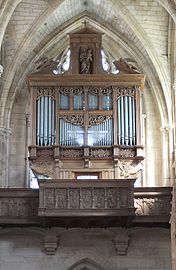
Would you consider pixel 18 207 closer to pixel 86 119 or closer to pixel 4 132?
pixel 86 119

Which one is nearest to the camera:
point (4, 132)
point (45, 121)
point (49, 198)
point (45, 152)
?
point (49, 198)

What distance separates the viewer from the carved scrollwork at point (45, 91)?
25.5 meters

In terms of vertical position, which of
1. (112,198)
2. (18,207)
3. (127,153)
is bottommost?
(18,207)

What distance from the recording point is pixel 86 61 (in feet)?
85.0

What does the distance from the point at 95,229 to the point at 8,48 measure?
7038 millimetres

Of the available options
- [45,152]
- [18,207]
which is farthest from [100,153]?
[18,207]

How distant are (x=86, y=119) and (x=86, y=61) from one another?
1985mm

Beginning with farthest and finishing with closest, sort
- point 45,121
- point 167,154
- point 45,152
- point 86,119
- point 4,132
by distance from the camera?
point 4,132 → point 167,154 → point 45,121 → point 86,119 → point 45,152

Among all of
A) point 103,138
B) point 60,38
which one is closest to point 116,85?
point 103,138

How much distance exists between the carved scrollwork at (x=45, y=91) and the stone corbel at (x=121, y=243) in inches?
200

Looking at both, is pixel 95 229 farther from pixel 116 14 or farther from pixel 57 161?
pixel 116 14

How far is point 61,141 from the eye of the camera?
24766mm

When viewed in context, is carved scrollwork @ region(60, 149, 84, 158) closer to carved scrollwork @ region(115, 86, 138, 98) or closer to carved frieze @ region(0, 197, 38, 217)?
carved scrollwork @ region(115, 86, 138, 98)

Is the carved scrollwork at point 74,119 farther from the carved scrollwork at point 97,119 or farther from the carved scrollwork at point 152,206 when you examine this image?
the carved scrollwork at point 152,206
